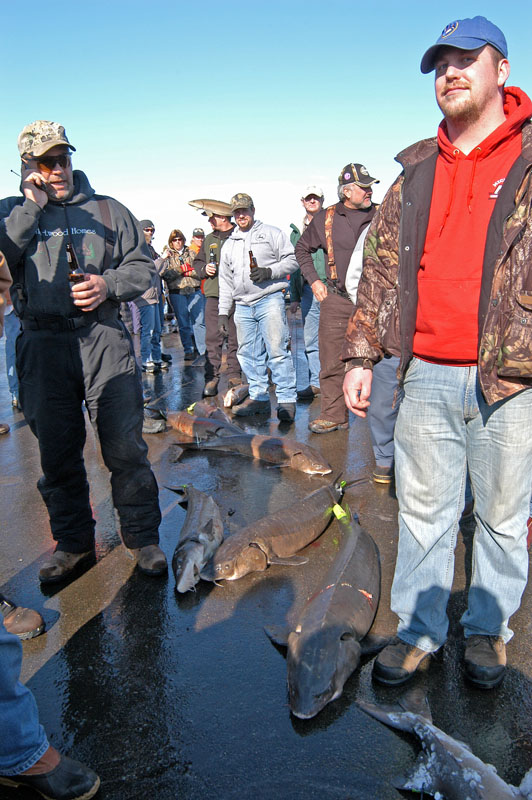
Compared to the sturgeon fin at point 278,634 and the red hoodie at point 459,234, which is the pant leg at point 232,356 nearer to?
the sturgeon fin at point 278,634

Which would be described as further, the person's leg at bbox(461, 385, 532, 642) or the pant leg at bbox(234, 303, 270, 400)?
the pant leg at bbox(234, 303, 270, 400)

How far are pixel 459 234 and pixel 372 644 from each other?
2.21 metres

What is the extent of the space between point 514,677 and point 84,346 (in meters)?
3.18

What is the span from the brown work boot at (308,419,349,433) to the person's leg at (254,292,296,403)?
83cm

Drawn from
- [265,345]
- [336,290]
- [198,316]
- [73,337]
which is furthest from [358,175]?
[198,316]

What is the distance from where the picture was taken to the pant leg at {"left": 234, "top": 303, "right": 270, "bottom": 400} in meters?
7.88

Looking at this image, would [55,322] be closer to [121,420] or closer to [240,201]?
[121,420]

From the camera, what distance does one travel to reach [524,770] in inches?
93.0

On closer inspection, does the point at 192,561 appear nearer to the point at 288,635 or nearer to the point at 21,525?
the point at 288,635

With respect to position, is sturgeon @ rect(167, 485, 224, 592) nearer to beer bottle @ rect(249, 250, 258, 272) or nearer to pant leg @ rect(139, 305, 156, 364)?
beer bottle @ rect(249, 250, 258, 272)

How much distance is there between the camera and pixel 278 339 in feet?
24.8

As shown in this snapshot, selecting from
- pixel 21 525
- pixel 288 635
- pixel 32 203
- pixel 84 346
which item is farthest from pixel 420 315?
pixel 21 525

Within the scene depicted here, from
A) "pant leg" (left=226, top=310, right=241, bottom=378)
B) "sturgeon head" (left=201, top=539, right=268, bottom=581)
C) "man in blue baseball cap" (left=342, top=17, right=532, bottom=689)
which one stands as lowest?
"sturgeon head" (left=201, top=539, right=268, bottom=581)

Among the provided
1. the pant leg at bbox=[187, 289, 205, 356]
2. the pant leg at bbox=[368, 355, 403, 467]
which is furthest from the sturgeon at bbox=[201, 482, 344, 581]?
the pant leg at bbox=[187, 289, 205, 356]
